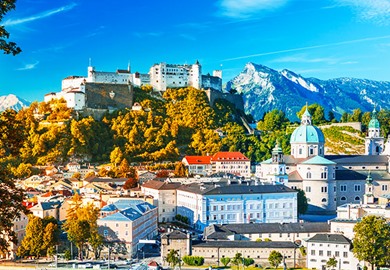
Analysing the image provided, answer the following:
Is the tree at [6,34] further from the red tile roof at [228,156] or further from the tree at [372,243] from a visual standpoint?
the red tile roof at [228,156]

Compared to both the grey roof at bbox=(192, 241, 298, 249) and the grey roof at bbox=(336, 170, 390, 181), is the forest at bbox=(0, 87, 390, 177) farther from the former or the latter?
the grey roof at bbox=(192, 241, 298, 249)

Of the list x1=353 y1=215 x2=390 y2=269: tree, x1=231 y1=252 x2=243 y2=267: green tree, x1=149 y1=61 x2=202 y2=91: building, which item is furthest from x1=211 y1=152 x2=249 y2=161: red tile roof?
x1=353 y1=215 x2=390 y2=269: tree

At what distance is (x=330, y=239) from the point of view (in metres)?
37.0

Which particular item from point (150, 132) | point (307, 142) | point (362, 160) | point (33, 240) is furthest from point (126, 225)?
point (150, 132)

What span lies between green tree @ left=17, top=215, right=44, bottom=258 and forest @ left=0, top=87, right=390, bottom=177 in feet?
101

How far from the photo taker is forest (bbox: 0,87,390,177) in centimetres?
7531

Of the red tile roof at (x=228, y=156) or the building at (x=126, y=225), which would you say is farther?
the red tile roof at (x=228, y=156)

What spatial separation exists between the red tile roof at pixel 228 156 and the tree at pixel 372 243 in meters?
39.1

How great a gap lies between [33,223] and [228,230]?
13.9 m

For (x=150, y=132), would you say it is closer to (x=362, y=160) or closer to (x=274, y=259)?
(x=362, y=160)

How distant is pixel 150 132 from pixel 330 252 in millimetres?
46138

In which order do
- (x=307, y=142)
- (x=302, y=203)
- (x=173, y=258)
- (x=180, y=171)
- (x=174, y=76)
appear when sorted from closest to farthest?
1. (x=173, y=258)
2. (x=302, y=203)
3. (x=307, y=142)
4. (x=180, y=171)
5. (x=174, y=76)

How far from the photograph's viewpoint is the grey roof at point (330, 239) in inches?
1446

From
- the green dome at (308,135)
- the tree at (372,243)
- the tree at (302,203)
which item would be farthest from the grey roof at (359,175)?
the tree at (372,243)
